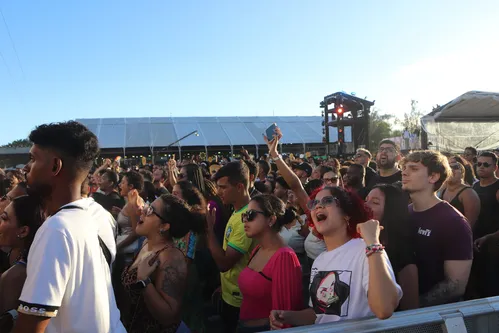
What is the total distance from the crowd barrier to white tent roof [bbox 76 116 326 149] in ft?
84.5

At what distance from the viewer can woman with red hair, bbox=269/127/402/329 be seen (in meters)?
1.70

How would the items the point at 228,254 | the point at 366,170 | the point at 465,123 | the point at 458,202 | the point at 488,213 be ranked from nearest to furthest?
1. the point at 228,254
2. the point at 458,202
3. the point at 488,213
4. the point at 366,170
5. the point at 465,123

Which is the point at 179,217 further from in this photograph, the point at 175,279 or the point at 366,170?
the point at 366,170

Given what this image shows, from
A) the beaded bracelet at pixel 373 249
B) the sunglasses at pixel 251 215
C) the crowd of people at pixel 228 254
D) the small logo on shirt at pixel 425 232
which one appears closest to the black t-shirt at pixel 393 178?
the crowd of people at pixel 228 254

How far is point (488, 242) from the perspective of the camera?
12.4 ft

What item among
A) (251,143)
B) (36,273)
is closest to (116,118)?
(251,143)

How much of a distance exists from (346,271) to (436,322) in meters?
0.45

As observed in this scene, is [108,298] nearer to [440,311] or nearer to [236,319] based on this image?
[440,311]

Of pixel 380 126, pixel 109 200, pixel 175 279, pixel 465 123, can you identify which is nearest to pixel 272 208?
pixel 175 279

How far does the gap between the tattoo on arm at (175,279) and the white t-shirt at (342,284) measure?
842mm

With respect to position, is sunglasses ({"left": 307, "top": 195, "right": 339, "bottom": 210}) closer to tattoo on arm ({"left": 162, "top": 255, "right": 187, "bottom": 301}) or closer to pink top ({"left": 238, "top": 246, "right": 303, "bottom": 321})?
pink top ({"left": 238, "top": 246, "right": 303, "bottom": 321})

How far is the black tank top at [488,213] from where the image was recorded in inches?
169

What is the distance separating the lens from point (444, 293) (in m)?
2.39

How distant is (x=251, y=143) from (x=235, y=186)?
2471 centimetres
